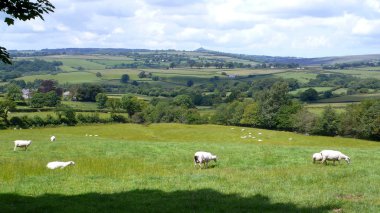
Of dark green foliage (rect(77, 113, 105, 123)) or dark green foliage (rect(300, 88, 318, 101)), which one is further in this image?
dark green foliage (rect(300, 88, 318, 101))

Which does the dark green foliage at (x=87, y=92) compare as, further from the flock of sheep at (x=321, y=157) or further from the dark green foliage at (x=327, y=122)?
the flock of sheep at (x=321, y=157)

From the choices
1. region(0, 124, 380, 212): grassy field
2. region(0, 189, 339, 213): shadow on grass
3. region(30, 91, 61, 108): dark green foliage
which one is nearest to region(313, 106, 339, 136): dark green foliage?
region(0, 124, 380, 212): grassy field

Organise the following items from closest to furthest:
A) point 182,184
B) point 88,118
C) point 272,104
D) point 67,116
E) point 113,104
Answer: point 182,184 → point 67,116 → point 88,118 → point 272,104 → point 113,104

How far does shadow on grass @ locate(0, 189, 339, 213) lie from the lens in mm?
15430

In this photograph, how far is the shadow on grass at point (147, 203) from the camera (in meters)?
15.4

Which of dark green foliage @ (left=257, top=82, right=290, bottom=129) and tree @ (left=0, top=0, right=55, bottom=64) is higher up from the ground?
tree @ (left=0, top=0, right=55, bottom=64)

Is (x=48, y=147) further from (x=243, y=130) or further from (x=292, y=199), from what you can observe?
(x=243, y=130)

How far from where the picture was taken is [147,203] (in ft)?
54.5

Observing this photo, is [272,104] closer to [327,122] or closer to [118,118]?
[327,122]

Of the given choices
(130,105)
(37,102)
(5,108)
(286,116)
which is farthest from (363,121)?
(37,102)

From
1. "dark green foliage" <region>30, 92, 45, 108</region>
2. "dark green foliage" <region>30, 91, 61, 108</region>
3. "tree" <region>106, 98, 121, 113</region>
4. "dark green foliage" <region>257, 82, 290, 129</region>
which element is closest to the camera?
"dark green foliage" <region>257, 82, 290, 129</region>

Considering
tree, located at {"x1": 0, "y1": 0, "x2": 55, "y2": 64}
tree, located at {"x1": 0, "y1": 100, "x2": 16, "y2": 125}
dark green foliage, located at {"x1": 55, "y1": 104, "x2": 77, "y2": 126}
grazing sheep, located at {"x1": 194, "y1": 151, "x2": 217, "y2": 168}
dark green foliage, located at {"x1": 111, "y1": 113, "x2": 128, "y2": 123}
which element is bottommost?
dark green foliage, located at {"x1": 111, "y1": 113, "x2": 128, "y2": 123}

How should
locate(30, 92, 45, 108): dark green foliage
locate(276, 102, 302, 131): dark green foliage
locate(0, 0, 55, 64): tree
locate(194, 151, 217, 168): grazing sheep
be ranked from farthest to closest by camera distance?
locate(30, 92, 45, 108): dark green foliage, locate(276, 102, 302, 131): dark green foliage, locate(194, 151, 217, 168): grazing sheep, locate(0, 0, 55, 64): tree

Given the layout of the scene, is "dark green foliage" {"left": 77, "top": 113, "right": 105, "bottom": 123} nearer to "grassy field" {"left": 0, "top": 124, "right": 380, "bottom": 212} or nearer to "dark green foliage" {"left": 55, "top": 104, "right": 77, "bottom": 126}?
"dark green foliage" {"left": 55, "top": 104, "right": 77, "bottom": 126}
